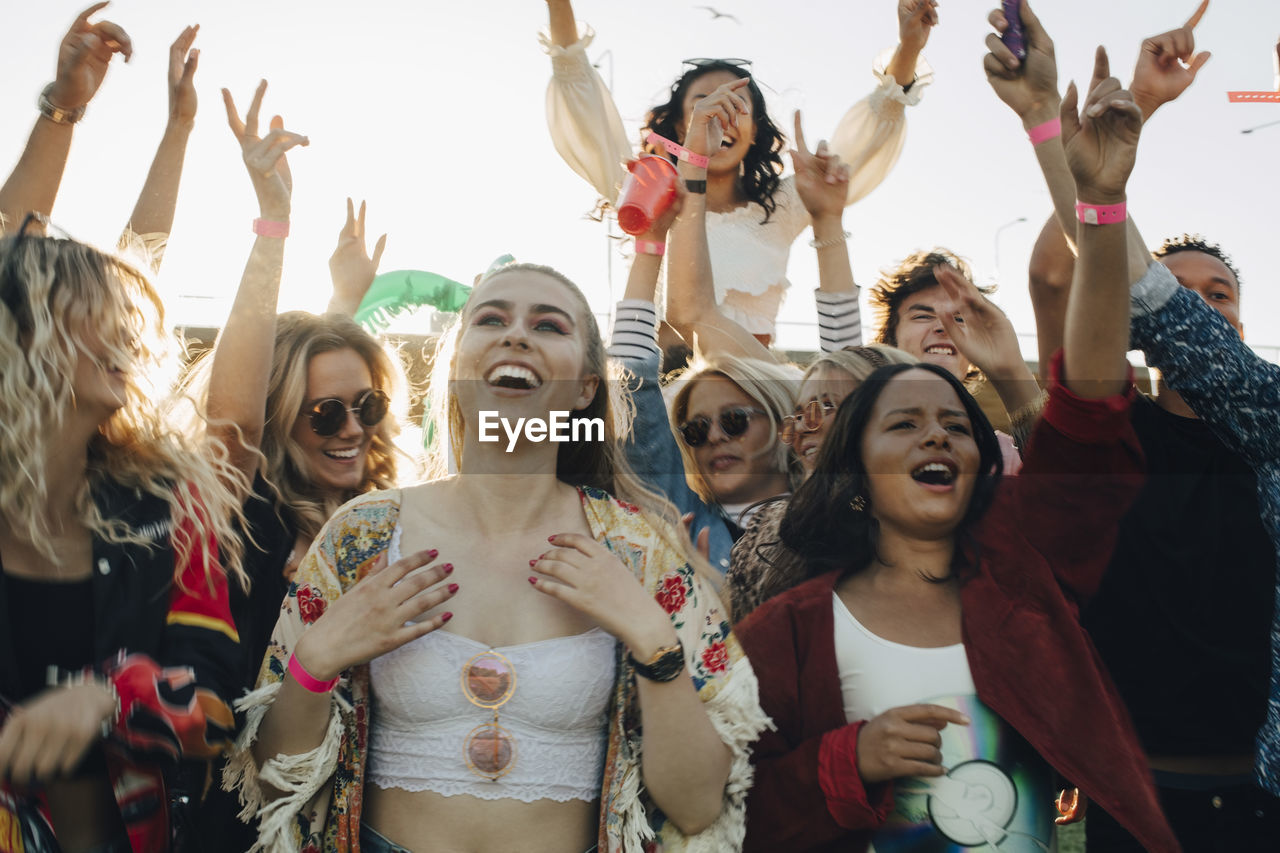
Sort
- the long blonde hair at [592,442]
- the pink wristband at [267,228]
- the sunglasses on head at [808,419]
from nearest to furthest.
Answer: the long blonde hair at [592,442], the pink wristband at [267,228], the sunglasses on head at [808,419]

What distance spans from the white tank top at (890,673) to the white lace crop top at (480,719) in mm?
467

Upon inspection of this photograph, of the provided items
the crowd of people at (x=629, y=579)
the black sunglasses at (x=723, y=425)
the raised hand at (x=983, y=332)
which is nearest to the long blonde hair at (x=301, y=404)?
the crowd of people at (x=629, y=579)

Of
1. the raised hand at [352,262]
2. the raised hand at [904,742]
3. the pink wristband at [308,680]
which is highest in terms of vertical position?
the raised hand at [352,262]

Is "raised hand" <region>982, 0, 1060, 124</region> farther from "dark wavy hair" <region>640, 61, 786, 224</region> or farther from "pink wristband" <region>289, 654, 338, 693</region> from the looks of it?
"pink wristband" <region>289, 654, 338, 693</region>

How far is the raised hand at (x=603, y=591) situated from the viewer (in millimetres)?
1608

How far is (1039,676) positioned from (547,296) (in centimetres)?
113

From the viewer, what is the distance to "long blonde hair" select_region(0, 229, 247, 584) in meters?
1.67

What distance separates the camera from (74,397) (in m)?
1.73

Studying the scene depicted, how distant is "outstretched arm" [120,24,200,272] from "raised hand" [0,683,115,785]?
1300 millimetres

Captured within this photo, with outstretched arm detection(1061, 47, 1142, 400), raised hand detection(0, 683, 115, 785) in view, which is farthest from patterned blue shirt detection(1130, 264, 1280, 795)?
raised hand detection(0, 683, 115, 785)

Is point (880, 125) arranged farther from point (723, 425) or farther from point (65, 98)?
point (65, 98)

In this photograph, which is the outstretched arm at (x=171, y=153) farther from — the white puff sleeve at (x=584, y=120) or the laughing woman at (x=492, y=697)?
the laughing woman at (x=492, y=697)

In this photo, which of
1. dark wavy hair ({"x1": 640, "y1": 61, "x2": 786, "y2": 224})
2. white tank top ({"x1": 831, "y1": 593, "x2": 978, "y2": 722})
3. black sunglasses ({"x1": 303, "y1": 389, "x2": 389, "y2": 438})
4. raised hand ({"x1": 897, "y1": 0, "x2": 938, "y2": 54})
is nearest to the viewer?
white tank top ({"x1": 831, "y1": 593, "x2": 978, "y2": 722})

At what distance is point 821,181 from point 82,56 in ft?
5.84
